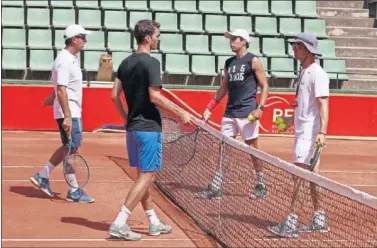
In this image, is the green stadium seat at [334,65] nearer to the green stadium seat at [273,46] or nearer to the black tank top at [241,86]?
the green stadium seat at [273,46]

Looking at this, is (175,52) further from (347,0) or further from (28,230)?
(28,230)

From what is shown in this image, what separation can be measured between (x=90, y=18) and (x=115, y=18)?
0.68 metres

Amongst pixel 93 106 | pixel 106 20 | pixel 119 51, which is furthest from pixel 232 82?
pixel 106 20

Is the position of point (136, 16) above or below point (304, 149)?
above

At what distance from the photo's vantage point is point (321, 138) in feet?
25.1

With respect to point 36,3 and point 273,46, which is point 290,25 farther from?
point 36,3

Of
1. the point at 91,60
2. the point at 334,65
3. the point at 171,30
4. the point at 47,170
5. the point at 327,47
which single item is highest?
the point at 171,30

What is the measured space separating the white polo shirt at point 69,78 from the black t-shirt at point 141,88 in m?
1.55

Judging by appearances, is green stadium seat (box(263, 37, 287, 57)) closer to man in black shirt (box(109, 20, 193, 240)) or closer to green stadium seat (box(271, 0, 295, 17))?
green stadium seat (box(271, 0, 295, 17))

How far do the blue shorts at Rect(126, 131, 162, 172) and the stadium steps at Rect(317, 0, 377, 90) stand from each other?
1449 centimetres

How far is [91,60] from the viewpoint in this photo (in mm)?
20031

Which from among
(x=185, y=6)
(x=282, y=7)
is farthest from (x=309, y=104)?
(x=282, y=7)

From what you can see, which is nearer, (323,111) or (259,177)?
(323,111)

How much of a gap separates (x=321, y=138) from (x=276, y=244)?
110cm
